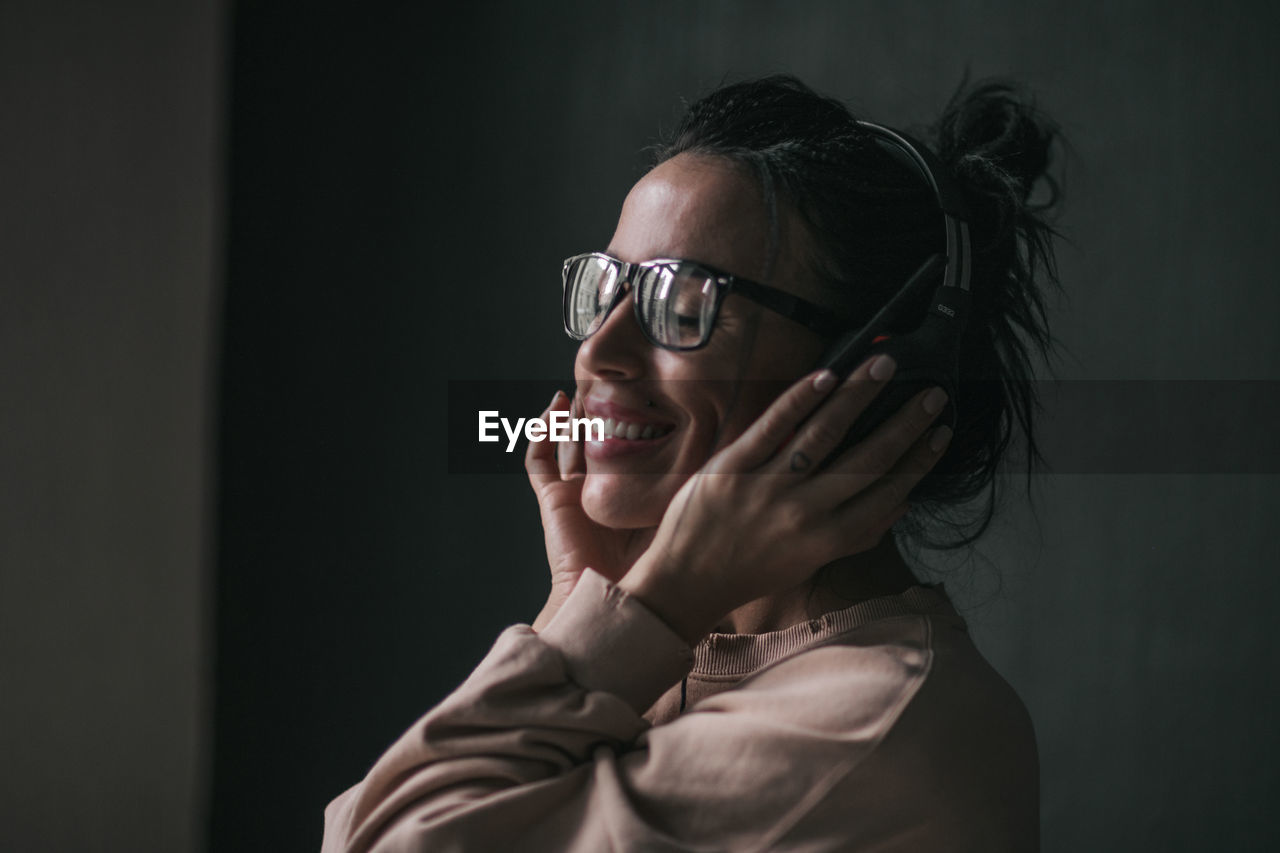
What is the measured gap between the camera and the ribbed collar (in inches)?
39.3

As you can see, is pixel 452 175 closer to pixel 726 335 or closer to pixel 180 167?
pixel 180 167

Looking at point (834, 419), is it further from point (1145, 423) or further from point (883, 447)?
point (1145, 423)

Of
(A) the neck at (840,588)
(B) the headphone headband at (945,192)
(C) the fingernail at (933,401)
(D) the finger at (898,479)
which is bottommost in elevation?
(A) the neck at (840,588)

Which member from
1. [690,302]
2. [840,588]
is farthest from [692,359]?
[840,588]

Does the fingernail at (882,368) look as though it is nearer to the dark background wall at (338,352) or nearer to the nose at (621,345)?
the nose at (621,345)

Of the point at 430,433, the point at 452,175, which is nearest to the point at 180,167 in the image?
the point at 452,175

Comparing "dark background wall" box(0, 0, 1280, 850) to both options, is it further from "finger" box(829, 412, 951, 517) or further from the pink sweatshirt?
the pink sweatshirt

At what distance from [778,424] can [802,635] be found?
0.72 feet

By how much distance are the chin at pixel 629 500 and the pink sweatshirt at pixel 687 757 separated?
0.48 ft

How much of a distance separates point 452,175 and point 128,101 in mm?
578

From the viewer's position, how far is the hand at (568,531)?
1.23 metres

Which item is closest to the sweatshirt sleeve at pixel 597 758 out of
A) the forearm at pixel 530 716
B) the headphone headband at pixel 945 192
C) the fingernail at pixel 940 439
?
the forearm at pixel 530 716

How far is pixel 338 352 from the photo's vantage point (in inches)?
81.7

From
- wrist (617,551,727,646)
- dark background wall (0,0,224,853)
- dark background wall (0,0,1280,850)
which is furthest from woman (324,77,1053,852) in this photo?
dark background wall (0,0,224,853)
